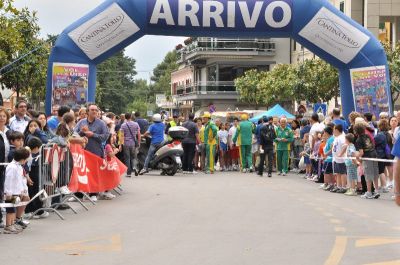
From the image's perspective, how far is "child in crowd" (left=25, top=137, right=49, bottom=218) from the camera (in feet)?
43.5

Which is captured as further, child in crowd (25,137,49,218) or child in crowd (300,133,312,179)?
child in crowd (300,133,312,179)

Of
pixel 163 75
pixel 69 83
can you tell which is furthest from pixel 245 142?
pixel 163 75

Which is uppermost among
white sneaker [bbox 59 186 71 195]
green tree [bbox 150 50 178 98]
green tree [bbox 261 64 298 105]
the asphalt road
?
green tree [bbox 150 50 178 98]

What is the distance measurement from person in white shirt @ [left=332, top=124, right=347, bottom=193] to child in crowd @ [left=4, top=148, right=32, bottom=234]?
9.45 metres

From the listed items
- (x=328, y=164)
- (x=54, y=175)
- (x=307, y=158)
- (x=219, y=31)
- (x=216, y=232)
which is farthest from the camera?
(x=307, y=158)

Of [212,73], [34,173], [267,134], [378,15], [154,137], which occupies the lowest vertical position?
[34,173]

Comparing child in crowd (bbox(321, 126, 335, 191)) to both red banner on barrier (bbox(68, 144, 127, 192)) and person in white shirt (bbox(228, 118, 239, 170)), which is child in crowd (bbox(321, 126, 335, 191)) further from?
person in white shirt (bbox(228, 118, 239, 170))

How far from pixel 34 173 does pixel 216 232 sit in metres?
3.27

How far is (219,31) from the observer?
2427 centimetres

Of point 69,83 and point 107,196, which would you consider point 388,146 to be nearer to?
point 107,196

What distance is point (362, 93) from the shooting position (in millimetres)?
24234

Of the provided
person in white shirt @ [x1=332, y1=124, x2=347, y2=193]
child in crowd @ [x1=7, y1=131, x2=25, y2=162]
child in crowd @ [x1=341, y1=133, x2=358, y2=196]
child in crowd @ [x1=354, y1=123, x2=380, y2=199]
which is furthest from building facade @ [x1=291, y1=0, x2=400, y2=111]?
child in crowd @ [x1=7, y1=131, x2=25, y2=162]

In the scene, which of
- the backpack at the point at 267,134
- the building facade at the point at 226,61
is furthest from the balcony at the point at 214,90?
the backpack at the point at 267,134

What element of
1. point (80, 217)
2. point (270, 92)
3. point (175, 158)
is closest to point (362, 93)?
point (175, 158)
